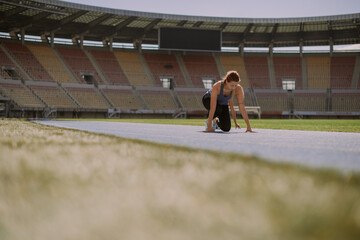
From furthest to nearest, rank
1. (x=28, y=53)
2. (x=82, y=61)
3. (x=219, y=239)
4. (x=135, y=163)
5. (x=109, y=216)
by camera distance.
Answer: (x=82, y=61)
(x=28, y=53)
(x=135, y=163)
(x=109, y=216)
(x=219, y=239)

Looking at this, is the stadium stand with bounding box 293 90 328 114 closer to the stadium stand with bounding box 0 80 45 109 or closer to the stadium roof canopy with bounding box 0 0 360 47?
the stadium roof canopy with bounding box 0 0 360 47

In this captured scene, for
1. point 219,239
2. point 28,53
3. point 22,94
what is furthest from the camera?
point 28,53

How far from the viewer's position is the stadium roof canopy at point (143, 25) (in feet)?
95.3

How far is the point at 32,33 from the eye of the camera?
110 ft

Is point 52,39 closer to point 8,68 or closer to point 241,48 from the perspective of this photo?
point 8,68

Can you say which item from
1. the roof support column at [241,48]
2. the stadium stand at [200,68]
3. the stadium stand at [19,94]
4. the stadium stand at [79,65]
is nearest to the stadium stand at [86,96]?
the stadium stand at [79,65]

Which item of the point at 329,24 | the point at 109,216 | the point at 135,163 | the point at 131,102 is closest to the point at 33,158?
the point at 135,163

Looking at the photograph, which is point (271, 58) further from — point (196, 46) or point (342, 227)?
point (342, 227)

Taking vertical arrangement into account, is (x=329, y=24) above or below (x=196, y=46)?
above

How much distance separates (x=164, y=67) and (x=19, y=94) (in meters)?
16.7

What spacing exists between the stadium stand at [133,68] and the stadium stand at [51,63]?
6.63 m

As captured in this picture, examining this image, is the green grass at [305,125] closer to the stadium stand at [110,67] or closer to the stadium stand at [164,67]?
the stadium stand at [110,67]

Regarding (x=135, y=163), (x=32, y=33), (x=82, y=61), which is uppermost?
(x=32, y=33)

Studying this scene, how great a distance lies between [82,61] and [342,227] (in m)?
36.4
